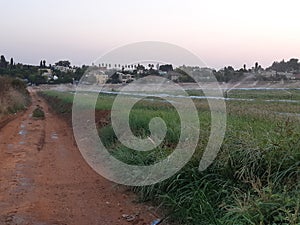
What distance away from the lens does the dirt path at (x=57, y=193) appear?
5.11 metres

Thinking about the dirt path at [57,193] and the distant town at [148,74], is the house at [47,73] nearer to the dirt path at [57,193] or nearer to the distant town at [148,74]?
the distant town at [148,74]

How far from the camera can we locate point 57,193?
6.16 m

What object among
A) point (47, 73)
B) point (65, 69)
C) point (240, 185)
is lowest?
point (240, 185)

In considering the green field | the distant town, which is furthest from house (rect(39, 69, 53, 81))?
the green field

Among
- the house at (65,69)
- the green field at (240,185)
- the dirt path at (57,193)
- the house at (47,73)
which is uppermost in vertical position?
the house at (65,69)

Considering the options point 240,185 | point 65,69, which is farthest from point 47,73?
point 240,185

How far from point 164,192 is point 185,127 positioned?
187 centimetres

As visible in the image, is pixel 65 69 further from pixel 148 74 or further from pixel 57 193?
pixel 57 193

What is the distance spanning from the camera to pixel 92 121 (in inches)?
572

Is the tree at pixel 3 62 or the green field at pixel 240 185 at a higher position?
the tree at pixel 3 62

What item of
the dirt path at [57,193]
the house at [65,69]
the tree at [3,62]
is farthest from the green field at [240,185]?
the tree at [3,62]

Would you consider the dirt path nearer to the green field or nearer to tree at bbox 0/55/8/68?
the green field

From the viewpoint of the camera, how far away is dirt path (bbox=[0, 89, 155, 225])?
511cm

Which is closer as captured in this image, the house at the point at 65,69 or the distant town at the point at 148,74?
the distant town at the point at 148,74
